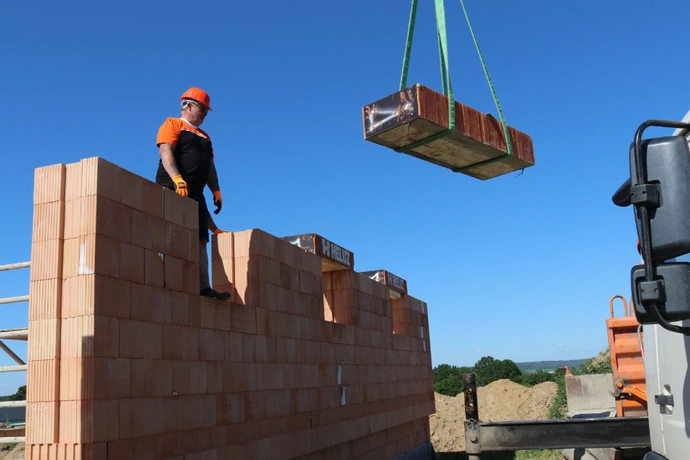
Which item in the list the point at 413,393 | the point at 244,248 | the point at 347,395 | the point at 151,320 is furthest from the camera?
the point at 413,393

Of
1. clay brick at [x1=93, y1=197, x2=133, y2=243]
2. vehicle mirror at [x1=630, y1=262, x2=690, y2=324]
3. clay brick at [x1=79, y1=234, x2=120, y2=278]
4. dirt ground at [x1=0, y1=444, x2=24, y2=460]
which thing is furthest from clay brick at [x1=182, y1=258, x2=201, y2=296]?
dirt ground at [x1=0, y1=444, x2=24, y2=460]

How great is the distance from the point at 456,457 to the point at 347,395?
9.86 m

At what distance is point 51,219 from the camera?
472cm

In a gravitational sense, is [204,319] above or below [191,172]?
below

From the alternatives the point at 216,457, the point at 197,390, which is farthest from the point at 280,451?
the point at 197,390

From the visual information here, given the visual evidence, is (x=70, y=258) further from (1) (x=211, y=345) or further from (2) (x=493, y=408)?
(2) (x=493, y=408)

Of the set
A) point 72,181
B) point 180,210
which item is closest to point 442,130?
point 180,210

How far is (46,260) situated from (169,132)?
165 cm

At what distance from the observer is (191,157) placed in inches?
233

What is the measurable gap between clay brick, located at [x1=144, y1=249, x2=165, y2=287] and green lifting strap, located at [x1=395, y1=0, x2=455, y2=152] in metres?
2.34

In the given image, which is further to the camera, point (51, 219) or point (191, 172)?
point (191, 172)

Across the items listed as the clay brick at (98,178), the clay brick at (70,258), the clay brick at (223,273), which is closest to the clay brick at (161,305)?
the clay brick at (70,258)

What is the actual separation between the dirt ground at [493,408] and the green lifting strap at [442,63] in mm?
16898

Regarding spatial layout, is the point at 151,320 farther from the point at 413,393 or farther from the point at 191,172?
the point at 413,393
